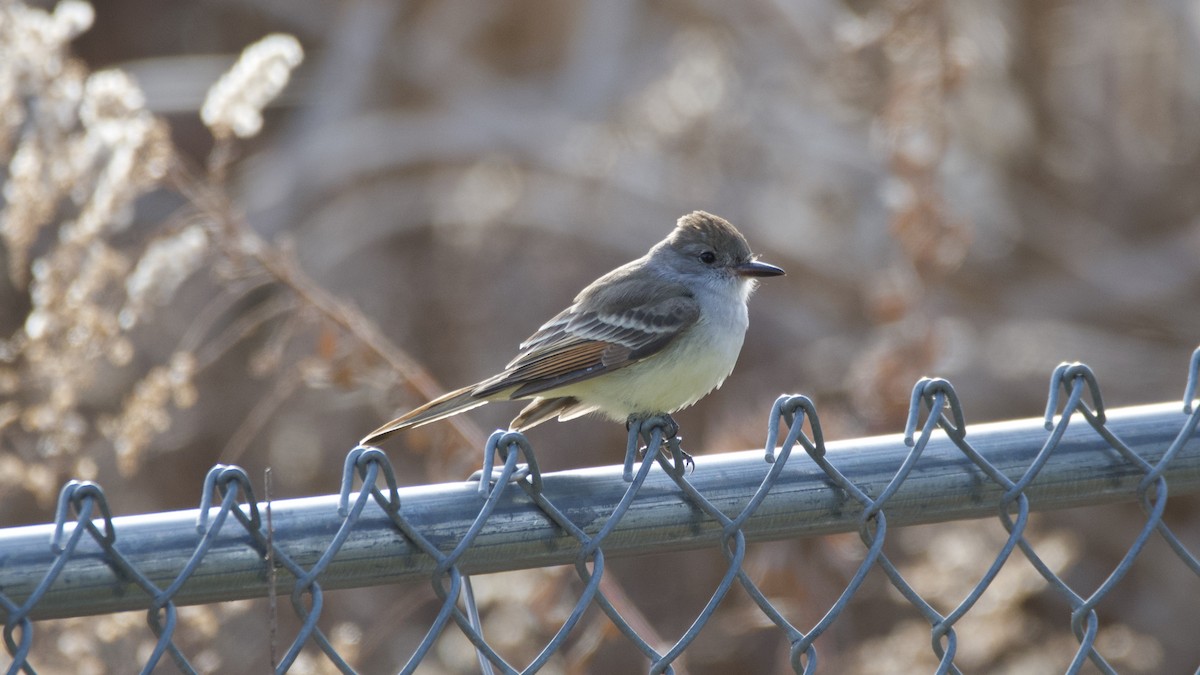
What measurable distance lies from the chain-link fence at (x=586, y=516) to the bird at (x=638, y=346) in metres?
1.19

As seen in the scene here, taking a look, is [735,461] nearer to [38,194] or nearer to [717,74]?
[38,194]

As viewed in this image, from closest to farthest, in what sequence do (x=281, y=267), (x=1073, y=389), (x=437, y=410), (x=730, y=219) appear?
(x=1073, y=389) → (x=437, y=410) → (x=281, y=267) → (x=730, y=219)

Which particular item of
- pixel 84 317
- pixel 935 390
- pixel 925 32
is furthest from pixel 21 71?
pixel 925 32

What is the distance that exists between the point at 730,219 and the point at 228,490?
6.21 meters

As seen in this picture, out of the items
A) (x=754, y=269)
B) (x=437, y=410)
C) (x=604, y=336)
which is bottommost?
(x=437, y=410)

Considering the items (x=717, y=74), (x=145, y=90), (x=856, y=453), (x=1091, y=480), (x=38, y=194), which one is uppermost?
(x=145, y=90)

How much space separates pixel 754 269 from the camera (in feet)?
13.8

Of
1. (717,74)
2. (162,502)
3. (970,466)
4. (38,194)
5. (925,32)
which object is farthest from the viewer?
(717,74)

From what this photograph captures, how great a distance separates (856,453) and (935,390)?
0.61 feet

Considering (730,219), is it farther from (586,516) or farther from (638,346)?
(586,516)

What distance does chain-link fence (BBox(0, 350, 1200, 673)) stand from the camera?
1671mm

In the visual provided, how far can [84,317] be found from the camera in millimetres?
3156

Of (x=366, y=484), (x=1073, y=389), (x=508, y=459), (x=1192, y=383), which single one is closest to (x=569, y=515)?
(x=508, y=459)

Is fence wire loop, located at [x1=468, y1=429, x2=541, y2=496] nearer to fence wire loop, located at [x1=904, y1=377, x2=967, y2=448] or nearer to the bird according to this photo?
fence wire loop, located at [x1=904, y1=377, x2=967, y2=448]
